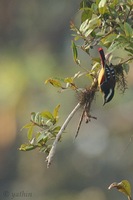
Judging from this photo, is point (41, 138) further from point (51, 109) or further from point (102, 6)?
point (51, 109)

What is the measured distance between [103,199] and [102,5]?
5452mm

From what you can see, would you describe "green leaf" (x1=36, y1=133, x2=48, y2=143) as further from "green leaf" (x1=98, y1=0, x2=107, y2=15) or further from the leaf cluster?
"green leaf" (x1=98, y1=0, x2=107, y2=15)

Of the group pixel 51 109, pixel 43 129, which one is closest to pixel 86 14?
pixel 43 129

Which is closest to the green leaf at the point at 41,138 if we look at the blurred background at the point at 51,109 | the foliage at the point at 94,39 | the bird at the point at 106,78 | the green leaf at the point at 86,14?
the foliage at the point at 94,39

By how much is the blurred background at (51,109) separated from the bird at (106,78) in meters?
4.39

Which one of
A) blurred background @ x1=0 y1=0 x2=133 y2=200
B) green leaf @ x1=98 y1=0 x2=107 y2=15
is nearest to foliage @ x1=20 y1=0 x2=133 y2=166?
green leaf @ x1=98 y1=0 x2=107 y2=15

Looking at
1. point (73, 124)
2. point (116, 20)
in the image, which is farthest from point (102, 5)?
point (73, 124)

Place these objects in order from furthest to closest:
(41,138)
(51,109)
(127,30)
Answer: (51,109), (41,138), (127,30)

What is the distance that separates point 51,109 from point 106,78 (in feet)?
15.4

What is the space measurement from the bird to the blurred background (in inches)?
173

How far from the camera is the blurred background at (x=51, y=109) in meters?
6.51

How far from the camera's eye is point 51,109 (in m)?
6.27

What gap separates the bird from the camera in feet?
5.24

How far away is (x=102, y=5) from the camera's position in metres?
1.55
